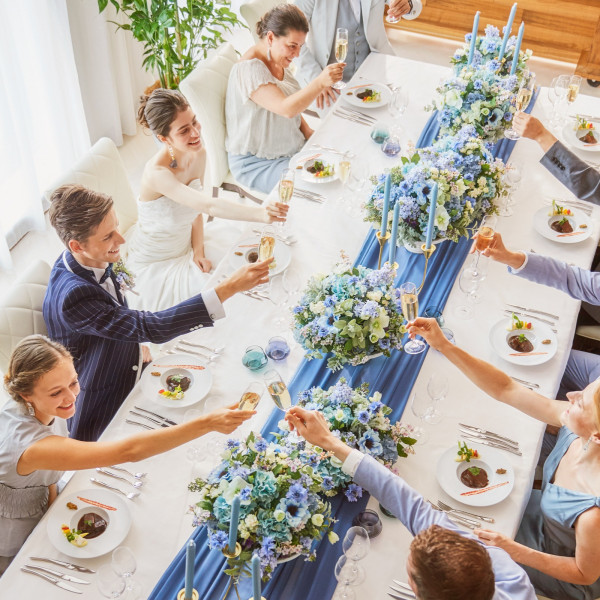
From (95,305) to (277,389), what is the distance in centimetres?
76

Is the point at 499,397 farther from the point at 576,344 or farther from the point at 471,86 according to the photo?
the point at 471,86

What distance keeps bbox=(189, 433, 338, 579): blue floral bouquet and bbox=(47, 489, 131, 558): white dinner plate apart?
0.97 ft

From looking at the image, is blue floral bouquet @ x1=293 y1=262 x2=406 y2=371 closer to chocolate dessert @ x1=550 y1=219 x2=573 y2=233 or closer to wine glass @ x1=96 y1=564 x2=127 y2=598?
wine glass @ x1=96 y1=564 x2=127 y2=598

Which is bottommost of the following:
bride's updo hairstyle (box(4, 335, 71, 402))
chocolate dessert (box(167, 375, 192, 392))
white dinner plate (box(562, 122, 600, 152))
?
chocolate dessert (box(167, 375, 192, 392))

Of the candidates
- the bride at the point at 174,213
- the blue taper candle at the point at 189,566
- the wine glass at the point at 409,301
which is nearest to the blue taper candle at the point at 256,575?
the blue taper candle at the point at 189,566

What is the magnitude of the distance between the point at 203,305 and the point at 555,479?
4.22 ft

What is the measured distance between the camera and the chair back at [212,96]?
3771mm

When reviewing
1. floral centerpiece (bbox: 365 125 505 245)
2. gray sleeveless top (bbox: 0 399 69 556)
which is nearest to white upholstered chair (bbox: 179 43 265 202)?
floral centerpiece (bbox: 365 125 505 245)

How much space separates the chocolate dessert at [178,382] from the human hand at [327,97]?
1905 mm

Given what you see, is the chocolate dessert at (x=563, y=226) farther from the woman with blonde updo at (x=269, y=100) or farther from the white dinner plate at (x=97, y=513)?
the white dinner plate at (x=97, y=513)

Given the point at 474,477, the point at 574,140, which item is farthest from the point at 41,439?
the point at 574,140

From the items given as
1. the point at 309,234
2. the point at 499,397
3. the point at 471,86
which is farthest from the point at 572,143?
the point at 499,397

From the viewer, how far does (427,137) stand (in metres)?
3.69

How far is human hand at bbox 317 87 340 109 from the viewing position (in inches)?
151
